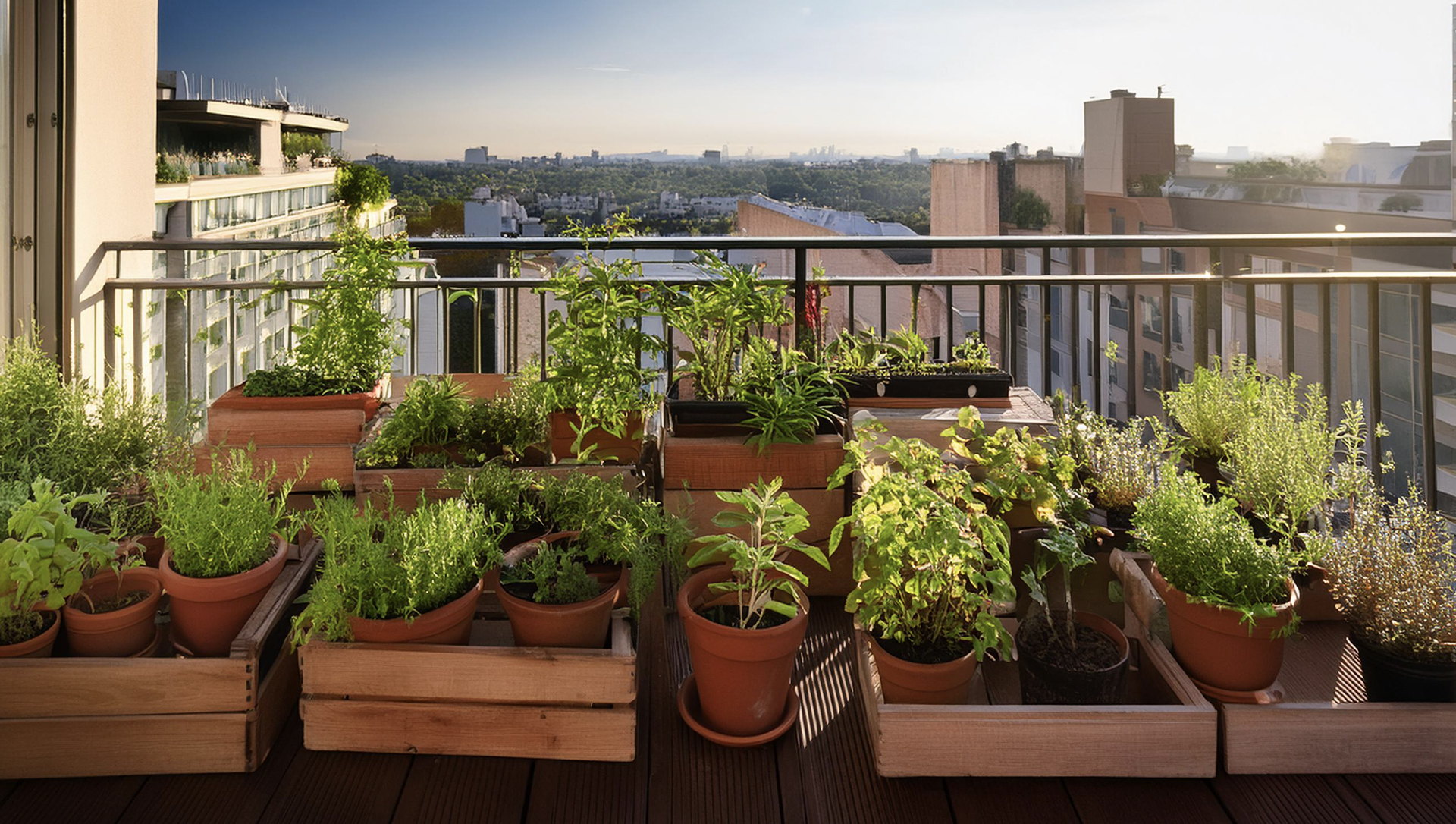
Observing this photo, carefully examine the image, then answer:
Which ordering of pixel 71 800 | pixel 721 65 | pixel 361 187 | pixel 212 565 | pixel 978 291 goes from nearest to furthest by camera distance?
1. pixel 71 800
2. pixel 212 565
3. pixel 978 291
4. pixel 361 187
5. pixel 721 65

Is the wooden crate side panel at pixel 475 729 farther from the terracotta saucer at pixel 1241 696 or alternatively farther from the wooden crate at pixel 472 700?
the terracotta saucer at pixel 1241 696

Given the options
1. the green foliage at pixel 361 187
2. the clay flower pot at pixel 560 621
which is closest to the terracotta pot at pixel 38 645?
the clay flower pot at pixel 560 621

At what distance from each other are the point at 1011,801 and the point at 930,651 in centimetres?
29

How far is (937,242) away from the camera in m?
Answer: 2.99

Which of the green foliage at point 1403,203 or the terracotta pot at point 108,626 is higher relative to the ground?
the green foliage at point 1403,203

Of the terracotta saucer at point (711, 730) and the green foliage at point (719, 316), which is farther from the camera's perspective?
the green foliage at point (719, 316)

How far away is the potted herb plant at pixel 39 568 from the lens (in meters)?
1.57

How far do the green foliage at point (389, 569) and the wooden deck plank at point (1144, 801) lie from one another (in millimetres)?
1196

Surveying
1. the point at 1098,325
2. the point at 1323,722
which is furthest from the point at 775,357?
the point at 1323,722

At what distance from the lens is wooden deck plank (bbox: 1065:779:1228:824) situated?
151cm

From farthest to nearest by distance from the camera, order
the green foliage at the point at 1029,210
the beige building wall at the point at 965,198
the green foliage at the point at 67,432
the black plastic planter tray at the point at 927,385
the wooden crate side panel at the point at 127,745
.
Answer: the green foliage at the point at 1029,210 < the beige building wall at the point at 965,198 < the black plastic planter tray at the point at 927,385 < the green foliage at the point at 67,432 < the wooden crate side panel at the point at 127,745

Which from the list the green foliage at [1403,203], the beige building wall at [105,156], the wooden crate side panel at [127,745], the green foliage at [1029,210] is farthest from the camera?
the green foliage at [1029,210]

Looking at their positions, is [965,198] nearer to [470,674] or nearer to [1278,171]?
[470,674]

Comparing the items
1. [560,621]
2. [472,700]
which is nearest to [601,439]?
[560,621]
